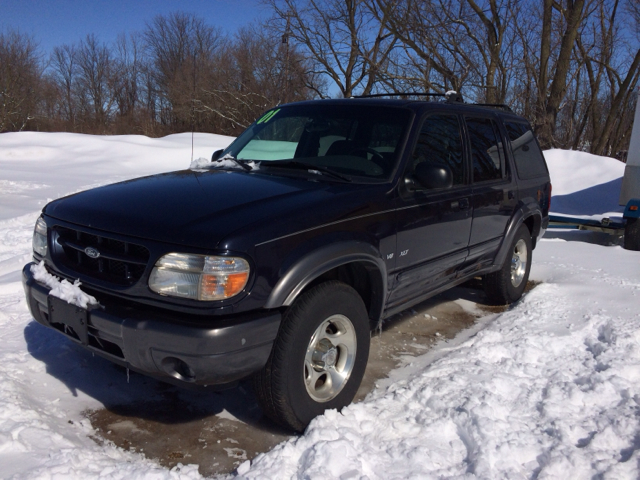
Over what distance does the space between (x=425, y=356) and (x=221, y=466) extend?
1.95 meters

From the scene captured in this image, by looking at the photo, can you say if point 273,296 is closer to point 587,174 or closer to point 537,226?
point 537,226

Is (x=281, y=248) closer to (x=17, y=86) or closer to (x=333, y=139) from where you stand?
(x=333, y=139)

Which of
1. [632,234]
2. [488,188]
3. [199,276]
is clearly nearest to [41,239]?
[199,276]

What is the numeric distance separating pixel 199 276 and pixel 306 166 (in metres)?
1.34

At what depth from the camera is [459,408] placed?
128 inches

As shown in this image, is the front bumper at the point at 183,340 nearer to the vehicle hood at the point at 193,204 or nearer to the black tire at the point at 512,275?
the vehicle hood at the point at 193,204

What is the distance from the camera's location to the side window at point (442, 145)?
388cm

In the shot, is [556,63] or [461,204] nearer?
[461,204]

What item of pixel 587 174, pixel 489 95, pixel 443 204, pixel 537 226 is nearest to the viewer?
pixel 443 204

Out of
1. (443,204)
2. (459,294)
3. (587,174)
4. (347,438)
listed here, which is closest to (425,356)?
(443,204)

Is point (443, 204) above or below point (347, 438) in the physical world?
above

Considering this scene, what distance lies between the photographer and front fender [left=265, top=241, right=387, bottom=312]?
2697 mm

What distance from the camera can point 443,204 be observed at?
3.95 meters

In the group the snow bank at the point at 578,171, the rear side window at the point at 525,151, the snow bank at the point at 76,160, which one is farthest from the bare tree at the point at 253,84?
the rear side window at the point at 525,151
